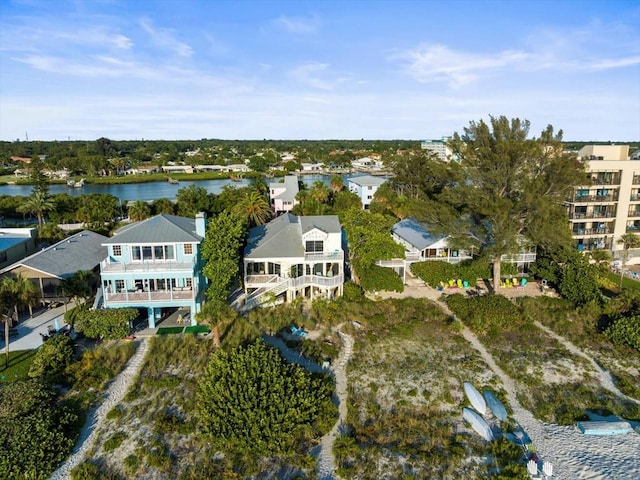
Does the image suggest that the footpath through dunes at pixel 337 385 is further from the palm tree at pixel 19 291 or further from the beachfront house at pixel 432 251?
the palm tree at pixel 19 291

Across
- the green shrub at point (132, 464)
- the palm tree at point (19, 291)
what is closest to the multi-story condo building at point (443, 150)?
the green shrub at point (132, 464)

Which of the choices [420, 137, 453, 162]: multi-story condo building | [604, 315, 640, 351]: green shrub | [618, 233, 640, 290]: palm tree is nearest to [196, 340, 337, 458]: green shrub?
[604, 315, 640, 351]: green shrub

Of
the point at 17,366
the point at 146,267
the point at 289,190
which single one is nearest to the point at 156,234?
the point at 146,267

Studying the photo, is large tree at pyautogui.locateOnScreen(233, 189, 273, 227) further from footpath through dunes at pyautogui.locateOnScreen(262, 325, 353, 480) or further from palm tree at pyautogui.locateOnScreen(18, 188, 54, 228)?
palm tree at pyautogui.locateOnScreen(18, 188, 54, 228)

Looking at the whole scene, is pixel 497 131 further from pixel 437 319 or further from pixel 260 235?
pixel 260 235

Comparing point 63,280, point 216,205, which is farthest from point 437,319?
point 216,205

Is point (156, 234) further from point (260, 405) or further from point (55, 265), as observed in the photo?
point (260, 405)
